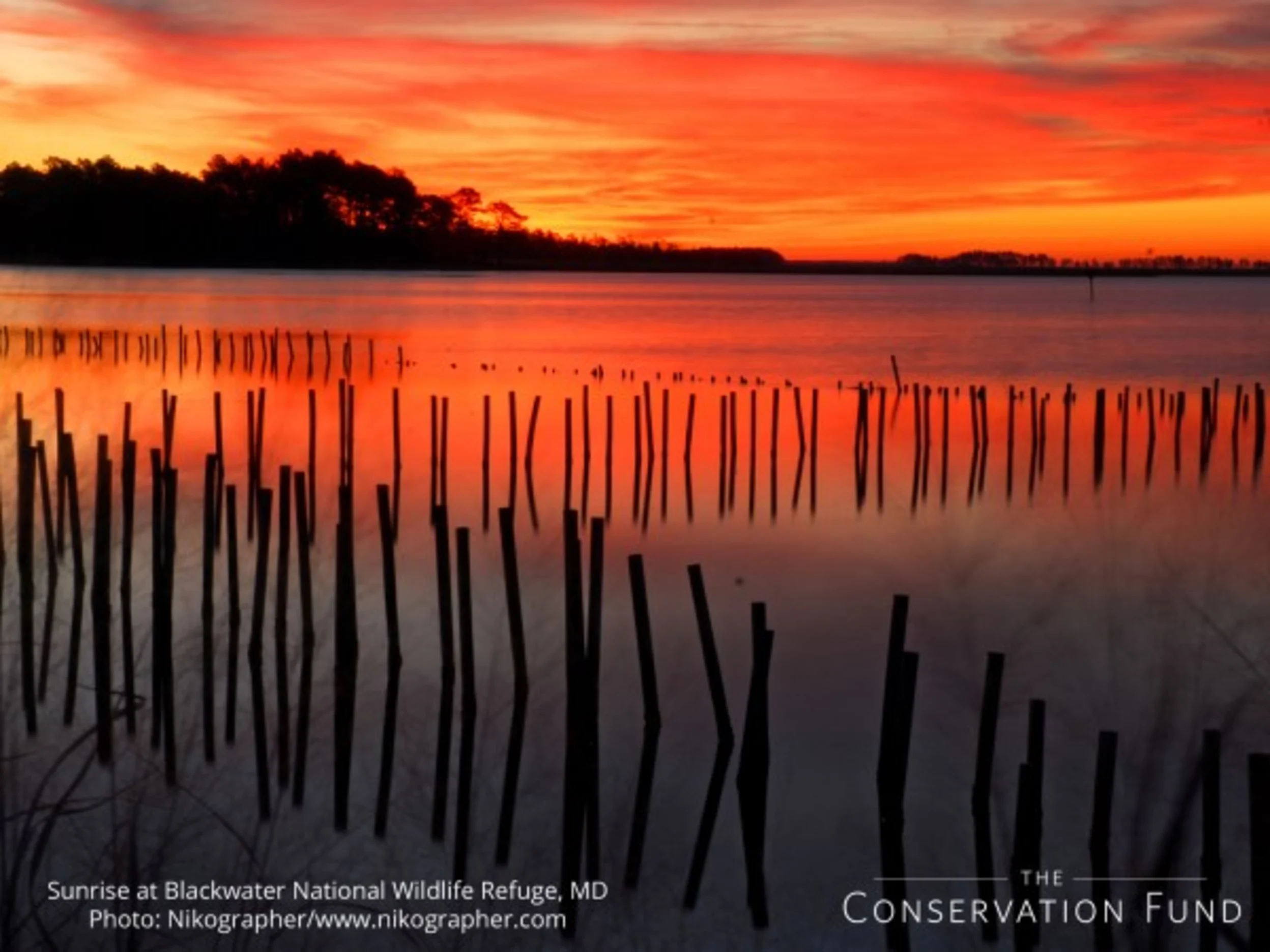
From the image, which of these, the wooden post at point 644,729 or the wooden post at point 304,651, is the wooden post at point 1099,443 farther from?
the wooden post at point 304,651

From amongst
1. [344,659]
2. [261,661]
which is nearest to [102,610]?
[261,661]

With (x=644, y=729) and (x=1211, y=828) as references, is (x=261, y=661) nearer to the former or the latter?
(x=644, y=729)

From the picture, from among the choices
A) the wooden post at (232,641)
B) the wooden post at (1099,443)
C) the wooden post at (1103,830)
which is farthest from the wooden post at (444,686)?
the wooden post at (1099,443)

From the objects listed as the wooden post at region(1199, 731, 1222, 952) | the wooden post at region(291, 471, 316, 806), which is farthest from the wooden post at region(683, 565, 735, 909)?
the wooden post at region(1199, 731, 1222, 952)

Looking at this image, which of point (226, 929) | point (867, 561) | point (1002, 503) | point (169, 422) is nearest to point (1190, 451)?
point (1002, 503)

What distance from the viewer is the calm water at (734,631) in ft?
19.1

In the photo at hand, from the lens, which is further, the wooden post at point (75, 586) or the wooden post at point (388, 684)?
the wooden post at point (75, 586)

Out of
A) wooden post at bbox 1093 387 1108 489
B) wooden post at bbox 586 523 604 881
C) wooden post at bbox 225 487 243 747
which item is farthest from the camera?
wooden post at bbox 1093 387 1108 489

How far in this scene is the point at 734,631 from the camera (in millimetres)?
9641

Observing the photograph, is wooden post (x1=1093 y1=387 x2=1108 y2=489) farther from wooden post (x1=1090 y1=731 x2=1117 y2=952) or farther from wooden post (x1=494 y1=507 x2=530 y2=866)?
wooden post (x1=1090 y1=731 x2=1117 y2=952)

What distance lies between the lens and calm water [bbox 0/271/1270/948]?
581 cm

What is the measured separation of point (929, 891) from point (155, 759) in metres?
3.09

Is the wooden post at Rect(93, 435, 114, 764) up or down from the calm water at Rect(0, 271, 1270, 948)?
up

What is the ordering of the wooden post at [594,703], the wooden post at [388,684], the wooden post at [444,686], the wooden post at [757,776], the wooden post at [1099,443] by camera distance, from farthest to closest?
the wooden post at [1099,443] < the wooden post at [388,684] < the wooden post at [444,686] < the wooden post at [594,703] < the wooden post at [757,776]
